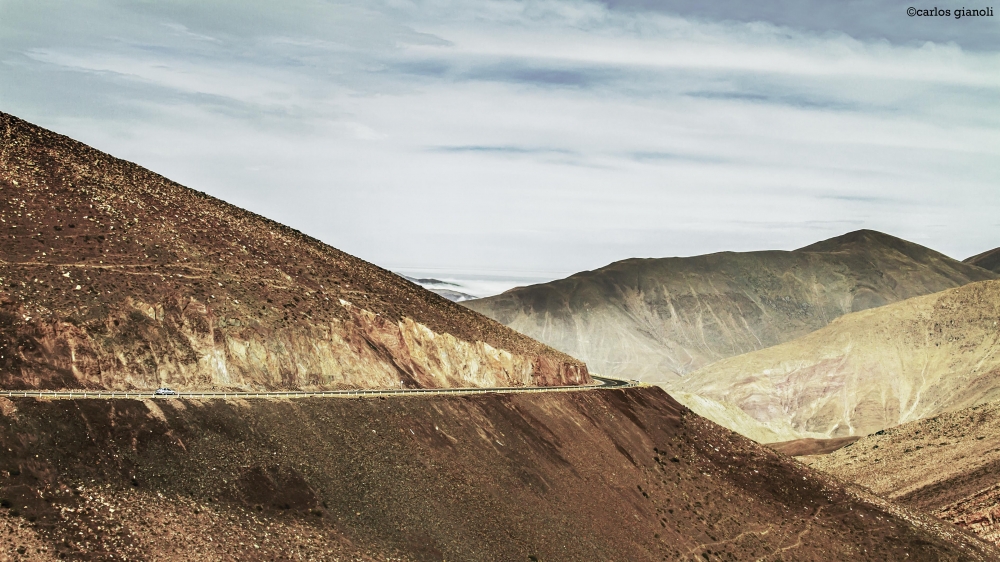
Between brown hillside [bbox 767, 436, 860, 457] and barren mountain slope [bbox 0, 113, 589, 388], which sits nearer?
barren mountain slope [bbox 0, 113, 589, 388]

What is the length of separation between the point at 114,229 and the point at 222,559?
33.9m

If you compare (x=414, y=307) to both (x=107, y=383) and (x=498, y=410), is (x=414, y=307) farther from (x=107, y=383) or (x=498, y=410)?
(x=107, y=383)

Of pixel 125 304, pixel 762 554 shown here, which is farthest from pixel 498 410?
pixel 125 304

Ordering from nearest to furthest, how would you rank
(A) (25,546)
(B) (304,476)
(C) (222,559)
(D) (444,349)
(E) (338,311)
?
(A) (25,546)
(C) (222,559)
(B) (304,476)
(E) (338,311)
(D) (444,349)

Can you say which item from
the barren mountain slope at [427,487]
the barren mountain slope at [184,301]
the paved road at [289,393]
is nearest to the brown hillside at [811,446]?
the barren mountain slope at [427,487]

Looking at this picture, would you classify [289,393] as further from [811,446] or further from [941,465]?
[811,446]

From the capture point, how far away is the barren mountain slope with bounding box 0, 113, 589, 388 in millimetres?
58688

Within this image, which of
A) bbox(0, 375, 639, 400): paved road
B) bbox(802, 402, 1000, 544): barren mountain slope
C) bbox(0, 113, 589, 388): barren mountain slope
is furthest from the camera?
bbox(802, 402, 1000, 544): barren mountain slope

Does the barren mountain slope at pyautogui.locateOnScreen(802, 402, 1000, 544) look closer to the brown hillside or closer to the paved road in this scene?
the brown hillside

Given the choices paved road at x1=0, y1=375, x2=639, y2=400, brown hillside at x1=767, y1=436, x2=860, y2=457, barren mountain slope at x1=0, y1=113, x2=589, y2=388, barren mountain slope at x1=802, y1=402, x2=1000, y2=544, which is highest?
barren mountain slope at x1=0, y1=113, x2=589, y2=388

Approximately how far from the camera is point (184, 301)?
66375 millimetres

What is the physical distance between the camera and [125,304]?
62781 mm

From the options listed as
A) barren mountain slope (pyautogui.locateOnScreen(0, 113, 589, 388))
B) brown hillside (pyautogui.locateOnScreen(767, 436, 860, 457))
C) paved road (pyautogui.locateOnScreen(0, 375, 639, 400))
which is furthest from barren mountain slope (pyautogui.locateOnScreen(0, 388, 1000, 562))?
brown hillside (pyautogui.locateOnScreen(767, 436, 860, 457))

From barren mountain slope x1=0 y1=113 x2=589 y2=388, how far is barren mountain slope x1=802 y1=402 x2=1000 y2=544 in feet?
116
